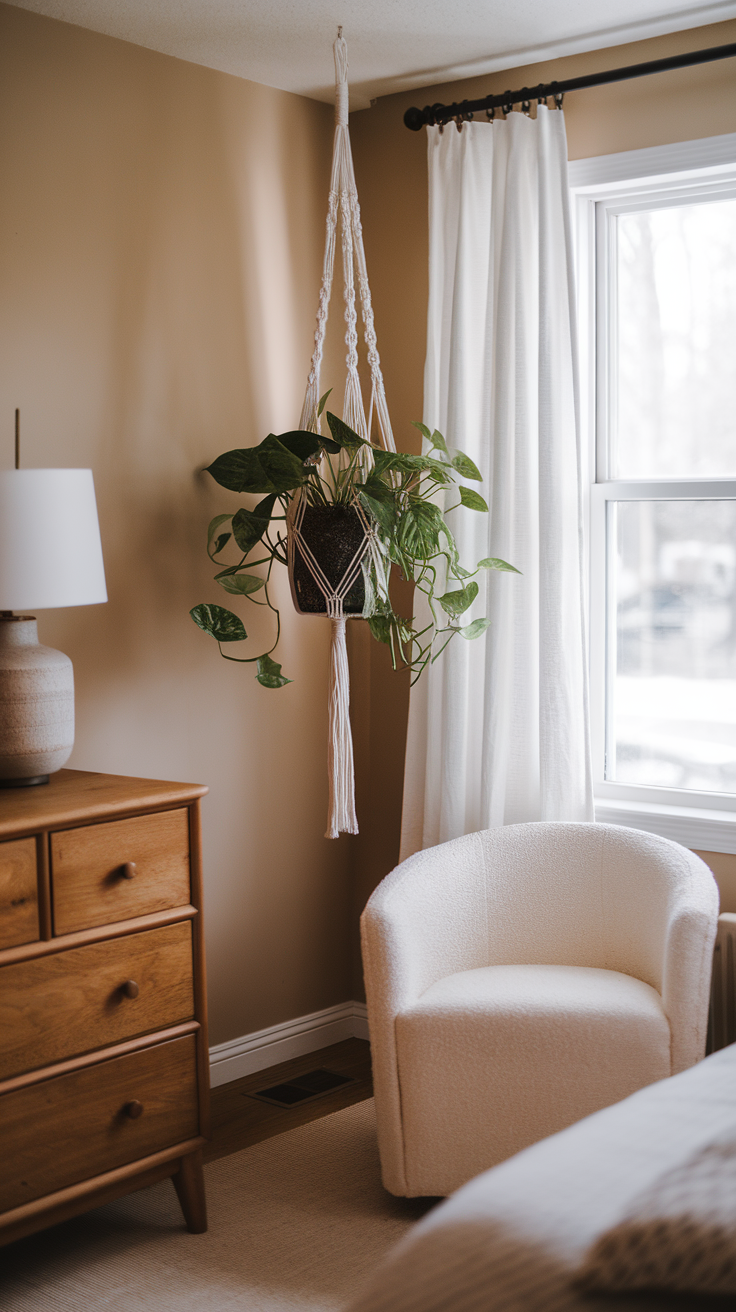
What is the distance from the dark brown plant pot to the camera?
2730mm

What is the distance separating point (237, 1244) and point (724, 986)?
1.16 m

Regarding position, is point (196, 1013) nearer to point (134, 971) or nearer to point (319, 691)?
point (134, 971)

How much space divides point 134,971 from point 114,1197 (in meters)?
0.42

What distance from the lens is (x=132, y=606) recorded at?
9.39 feet

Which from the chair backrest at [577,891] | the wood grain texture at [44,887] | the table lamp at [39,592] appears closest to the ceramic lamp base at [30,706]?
the table lamp at [39,592]

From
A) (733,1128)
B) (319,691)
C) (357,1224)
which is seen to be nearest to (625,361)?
(319,691)

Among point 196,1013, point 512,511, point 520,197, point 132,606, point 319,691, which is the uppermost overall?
point 520,197

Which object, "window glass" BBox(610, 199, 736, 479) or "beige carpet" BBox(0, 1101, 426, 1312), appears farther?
"window glass" BBox(610, 199, 736, 479)

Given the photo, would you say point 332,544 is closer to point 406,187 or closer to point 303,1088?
point 406,187

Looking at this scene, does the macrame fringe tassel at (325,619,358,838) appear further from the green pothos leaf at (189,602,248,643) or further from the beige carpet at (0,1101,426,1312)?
the beige carpet at (0,1101,426,1312)

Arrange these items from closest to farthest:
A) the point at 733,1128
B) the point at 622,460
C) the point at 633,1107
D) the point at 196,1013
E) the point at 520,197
Answer: the point at 733,1128 < the point at 633,1107 < the point at 196,1013 < the point at 520,197 < the point at 622,460

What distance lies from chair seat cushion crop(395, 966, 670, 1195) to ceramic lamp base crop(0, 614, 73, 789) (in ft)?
2.85

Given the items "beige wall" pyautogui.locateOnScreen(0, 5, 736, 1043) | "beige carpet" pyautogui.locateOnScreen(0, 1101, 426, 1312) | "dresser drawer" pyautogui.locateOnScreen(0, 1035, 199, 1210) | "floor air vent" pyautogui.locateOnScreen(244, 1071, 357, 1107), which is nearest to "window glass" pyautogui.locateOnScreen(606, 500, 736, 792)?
"beige wall" pyautogui.locateOnScreen(0, 5, 736, 1043)

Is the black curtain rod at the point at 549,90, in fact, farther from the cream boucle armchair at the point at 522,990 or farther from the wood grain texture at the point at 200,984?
the wood grain texture at the point at 200,984
